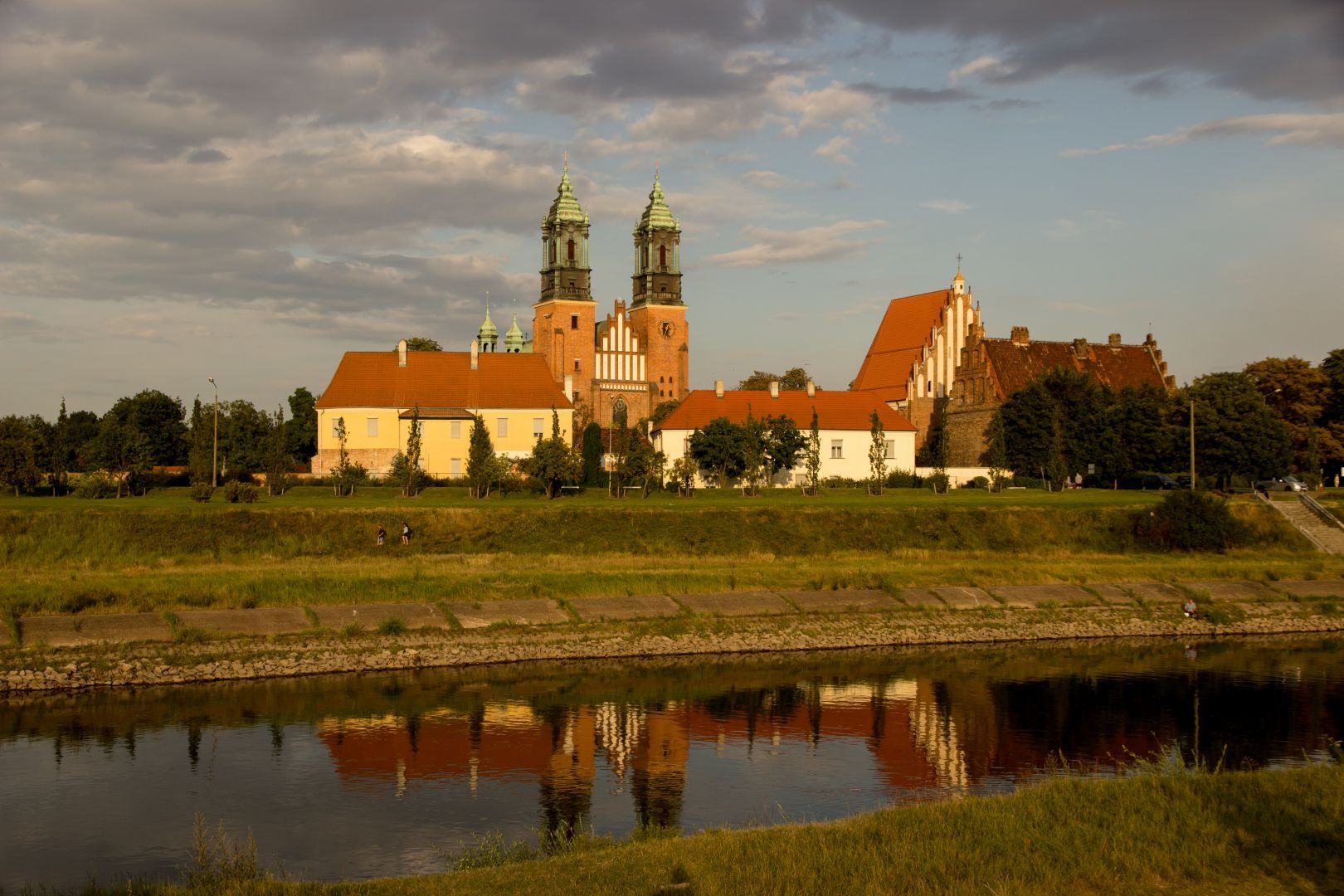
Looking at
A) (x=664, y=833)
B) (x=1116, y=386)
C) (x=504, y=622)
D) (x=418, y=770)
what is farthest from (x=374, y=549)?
(x=1116, y=386)

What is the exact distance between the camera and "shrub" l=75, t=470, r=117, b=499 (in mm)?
50938

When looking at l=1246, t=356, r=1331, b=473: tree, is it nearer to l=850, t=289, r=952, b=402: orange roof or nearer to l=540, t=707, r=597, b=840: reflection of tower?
l=850, t=289, r=952, b=402: orange roof

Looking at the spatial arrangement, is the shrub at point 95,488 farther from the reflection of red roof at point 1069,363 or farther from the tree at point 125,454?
the reflection of red roof at point 1069,363

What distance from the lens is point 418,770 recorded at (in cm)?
2005

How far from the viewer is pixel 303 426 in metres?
96.9

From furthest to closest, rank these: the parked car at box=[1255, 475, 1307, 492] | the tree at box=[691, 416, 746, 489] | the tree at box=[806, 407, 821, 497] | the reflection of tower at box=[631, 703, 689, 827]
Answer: the tree at box=[691, 416, 746, 489] → the tree at box=[806, 407, 821, 497] → the parked car at box=[1255, 475, 1307, 492] → the reflection of tower at box=[631, 703, 689, 827]

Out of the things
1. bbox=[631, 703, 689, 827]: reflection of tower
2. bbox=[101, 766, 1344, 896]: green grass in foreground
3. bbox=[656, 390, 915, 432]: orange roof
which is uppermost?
bbox=[656, 390, 915, 432]: orange roof

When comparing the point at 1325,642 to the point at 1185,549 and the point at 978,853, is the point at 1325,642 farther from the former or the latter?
the point at 978,853

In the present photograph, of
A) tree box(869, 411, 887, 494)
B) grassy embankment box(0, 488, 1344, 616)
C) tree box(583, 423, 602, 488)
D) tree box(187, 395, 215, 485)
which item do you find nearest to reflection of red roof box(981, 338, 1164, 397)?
tree box(869, 411, 887, 494)

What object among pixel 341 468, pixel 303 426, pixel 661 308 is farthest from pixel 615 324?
pixel 341 468

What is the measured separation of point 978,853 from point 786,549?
107 ft

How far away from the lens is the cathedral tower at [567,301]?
104 meters

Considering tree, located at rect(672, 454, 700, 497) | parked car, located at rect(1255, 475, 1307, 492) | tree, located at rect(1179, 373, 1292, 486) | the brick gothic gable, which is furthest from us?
the brick gothic gable

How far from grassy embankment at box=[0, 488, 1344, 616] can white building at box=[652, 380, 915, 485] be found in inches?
654
